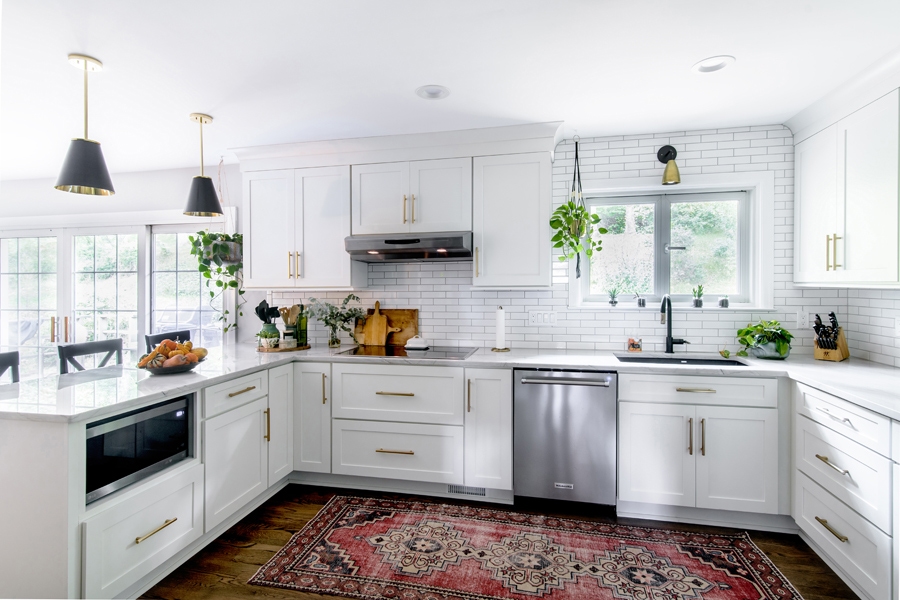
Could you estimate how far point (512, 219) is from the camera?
3.05 meters

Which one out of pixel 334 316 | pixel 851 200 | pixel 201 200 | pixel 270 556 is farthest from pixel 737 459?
pixel 201 200

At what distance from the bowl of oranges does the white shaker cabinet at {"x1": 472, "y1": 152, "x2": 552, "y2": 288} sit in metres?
1.77

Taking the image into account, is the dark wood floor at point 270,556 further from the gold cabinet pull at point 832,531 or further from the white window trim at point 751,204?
the white window trim at point 751,204

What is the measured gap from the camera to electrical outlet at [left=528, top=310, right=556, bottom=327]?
3303mm

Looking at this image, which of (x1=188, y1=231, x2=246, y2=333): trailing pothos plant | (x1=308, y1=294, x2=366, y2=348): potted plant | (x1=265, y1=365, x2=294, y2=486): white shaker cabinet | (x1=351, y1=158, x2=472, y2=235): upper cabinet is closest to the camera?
(x1=265, y1=365, x2=294, y2=486): white shaker cabinet

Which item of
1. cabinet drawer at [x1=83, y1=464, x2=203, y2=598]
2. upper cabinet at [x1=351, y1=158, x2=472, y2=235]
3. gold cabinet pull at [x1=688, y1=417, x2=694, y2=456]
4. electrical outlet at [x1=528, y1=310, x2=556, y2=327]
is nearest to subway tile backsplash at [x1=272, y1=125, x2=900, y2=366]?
electrical outlet at [x1=528, y1=310, x2=556, y2=327]

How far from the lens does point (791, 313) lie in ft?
9.87

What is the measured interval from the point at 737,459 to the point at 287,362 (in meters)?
2.75

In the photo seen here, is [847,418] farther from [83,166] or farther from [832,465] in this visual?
[83,166]

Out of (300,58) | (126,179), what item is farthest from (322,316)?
(126,179)

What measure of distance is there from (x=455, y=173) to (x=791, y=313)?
8.03 feet

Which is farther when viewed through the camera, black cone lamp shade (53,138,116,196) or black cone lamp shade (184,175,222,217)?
black cone lamp shade (184,175,222,217)

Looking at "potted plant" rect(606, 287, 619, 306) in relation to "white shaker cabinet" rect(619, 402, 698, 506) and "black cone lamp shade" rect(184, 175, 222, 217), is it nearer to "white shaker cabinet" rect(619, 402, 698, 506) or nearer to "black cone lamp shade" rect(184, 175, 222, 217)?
"white shaker cabinet" rect(619, 402, 698, 506)

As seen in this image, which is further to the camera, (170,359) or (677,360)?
(677,360)
